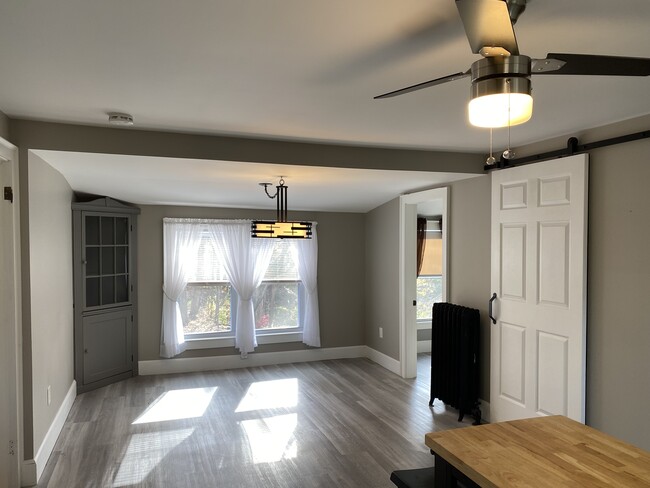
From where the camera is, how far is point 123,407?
4.42 metres

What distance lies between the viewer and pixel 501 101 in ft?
4.42

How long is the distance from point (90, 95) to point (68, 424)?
3.02 m

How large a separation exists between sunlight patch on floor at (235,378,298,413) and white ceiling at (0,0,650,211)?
7.66ft

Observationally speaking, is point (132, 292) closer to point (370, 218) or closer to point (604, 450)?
point (370, 218)

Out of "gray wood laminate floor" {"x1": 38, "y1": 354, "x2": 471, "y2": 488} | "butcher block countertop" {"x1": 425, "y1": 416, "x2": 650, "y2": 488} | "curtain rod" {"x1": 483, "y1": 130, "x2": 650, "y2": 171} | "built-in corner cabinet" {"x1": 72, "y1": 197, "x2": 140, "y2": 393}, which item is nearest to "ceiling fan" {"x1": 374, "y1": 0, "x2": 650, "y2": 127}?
"butcher block countertop" {"x1": 425, "y1": 416, "x2": 650, "y2": 488}

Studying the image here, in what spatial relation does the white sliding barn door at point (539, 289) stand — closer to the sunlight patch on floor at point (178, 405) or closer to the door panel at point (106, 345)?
the sunlight patch on floor at point (178, 405)

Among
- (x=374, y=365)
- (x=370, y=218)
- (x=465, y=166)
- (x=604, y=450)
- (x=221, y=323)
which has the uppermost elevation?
(x=465, y=166)

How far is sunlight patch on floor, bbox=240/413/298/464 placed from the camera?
343 centimetres

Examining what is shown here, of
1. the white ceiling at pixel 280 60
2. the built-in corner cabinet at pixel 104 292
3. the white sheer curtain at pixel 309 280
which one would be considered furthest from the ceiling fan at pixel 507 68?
the white sheer curtain at pixel 309 280

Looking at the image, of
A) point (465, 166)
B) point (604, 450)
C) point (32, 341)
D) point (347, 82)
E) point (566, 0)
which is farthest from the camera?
point (465, 166)

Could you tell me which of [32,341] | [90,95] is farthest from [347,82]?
[32,341]

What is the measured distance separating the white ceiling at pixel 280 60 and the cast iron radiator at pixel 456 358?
73.6 inches

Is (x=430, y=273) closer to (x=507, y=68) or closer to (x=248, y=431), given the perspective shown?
(x=248, y=431)

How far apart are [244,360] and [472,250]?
3.23 meters
